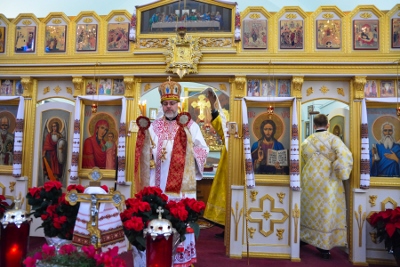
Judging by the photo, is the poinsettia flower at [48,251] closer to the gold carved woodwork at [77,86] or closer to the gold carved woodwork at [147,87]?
the gold carved woodwork at [147,87]

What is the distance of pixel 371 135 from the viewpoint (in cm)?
580

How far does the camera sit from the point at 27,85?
6293mm

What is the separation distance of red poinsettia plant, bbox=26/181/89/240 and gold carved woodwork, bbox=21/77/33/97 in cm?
333

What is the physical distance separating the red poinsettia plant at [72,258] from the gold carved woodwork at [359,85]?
4537 mm

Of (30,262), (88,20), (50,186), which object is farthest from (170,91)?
(30,262)

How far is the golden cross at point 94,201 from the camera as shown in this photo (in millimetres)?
2883

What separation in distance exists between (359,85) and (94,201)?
4.41 meters

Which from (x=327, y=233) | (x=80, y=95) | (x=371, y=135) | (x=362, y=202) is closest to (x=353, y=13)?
(x=371, y=135)

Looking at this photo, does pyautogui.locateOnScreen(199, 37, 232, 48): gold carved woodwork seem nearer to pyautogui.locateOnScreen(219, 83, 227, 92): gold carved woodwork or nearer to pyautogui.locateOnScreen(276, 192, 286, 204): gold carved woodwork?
pyautogui.locateOnScreen(219, 83, 227, 92): gold carved woodwork

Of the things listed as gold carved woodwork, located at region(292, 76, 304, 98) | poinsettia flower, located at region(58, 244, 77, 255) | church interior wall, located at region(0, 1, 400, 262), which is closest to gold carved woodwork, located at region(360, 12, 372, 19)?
church interior wall, located at region(0, 1, 400, 262)

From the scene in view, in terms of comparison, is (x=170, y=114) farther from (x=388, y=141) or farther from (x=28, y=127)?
(x=388, y=141)

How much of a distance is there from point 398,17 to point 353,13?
0.65 meters

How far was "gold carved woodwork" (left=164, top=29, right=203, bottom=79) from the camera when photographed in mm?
5828

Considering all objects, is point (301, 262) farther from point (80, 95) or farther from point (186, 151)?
point (80, 95)
